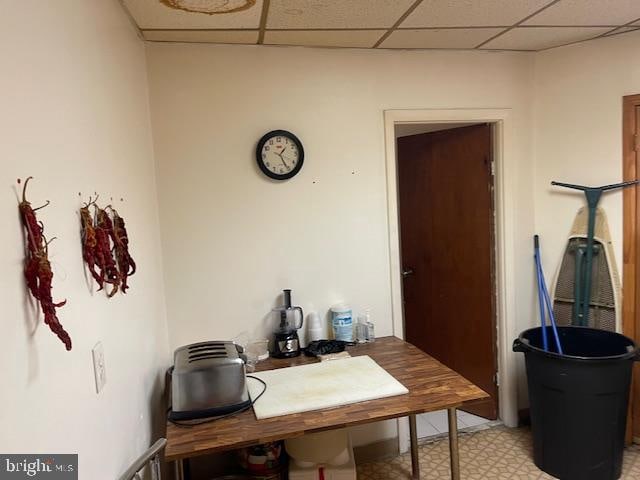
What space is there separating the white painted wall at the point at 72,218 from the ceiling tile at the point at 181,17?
0.08 metres

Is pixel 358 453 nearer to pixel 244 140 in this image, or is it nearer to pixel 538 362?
pixel 538 362

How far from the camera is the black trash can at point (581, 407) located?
215 centimetres

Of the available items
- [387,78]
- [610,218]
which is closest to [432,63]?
[387,78]

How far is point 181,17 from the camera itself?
1.85 meters

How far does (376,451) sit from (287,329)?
93 cm

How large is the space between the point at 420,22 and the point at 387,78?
1.35 ft

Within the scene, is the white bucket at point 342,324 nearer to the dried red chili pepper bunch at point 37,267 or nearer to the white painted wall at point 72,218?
the white painted wall at point 72,218

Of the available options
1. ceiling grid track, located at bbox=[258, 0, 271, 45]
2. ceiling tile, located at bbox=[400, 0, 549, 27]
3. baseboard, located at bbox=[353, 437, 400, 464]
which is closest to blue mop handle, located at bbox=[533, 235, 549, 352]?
baseboard, located at bbox=[353, 437, 400, 464]

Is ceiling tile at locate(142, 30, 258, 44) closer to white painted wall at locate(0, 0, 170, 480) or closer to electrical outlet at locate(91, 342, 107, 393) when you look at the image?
white painted wall at locate(0, 0, 170, 480)

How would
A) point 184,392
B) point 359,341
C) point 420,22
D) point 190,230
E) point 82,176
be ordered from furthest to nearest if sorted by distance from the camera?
point 359,341, point 190,230, point 420,22, point 184,392, point 82,176

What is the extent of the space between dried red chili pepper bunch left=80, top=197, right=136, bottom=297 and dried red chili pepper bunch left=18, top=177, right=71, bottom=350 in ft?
1.05

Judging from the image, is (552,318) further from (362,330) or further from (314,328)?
(314,328)

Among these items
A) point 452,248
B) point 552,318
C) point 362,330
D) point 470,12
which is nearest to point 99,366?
point 362,330

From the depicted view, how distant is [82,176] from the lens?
47.3 inches
